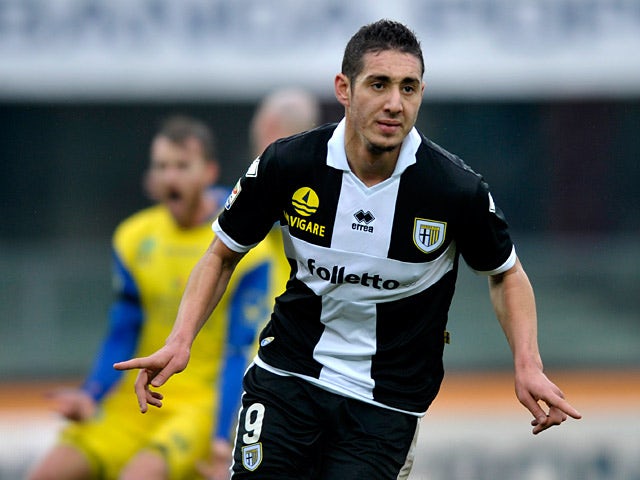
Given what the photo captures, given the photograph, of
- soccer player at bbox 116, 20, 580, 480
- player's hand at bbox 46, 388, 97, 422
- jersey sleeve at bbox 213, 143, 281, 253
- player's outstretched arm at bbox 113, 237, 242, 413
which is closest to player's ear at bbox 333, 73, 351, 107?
soccer player at bbox 116, 20, 580, 480

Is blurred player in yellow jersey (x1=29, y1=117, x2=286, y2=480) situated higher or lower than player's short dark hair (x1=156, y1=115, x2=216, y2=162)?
lower

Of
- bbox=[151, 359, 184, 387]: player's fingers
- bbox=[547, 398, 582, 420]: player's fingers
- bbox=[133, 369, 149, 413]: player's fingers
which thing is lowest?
bbox=[133, 369, 149, 413]: player's fingers

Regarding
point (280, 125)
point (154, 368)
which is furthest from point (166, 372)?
Result: point (280, 125)

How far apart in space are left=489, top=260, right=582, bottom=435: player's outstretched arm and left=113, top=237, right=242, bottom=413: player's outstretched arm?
2.93 feet

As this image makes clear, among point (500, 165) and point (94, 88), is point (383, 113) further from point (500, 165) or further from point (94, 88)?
point (500, 165)

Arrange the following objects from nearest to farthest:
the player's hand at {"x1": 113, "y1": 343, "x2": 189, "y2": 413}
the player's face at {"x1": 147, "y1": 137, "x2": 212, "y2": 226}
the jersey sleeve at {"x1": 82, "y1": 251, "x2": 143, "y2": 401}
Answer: the player's hand at {"x1": 113, "y1": 343, "x2": 189, "y2": 413} < the jersey sleeve at {"x1": 82, "y1": 251, "x2": 143, "y2": 401} < the player's face at {"x1": 147, "y1": 137, "x2": 212, "y2": 226}

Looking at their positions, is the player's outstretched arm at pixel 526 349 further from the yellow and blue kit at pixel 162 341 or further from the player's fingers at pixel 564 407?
the yellow and blue kit at pixel 162 341

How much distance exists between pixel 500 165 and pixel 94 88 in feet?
16.0

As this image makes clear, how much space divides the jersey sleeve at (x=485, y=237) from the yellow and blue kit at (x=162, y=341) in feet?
5.56

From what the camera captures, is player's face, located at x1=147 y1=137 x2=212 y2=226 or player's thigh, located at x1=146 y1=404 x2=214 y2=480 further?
player's face, located at x1=147 y1=137 x2=212 y2=226

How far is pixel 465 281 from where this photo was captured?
11.6 m

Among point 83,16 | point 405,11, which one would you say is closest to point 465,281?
point 405,11

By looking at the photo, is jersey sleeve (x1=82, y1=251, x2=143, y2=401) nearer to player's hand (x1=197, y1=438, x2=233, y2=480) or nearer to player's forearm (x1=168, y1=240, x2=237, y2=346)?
player's hand (x1=197, y1=438, x2=233, y2=480)

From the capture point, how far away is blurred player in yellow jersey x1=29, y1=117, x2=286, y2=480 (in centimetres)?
529
